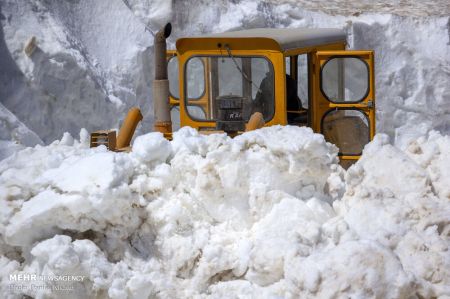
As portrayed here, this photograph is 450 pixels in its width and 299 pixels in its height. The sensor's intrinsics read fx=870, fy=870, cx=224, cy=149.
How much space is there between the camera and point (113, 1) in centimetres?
1091

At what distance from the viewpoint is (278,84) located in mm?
6367

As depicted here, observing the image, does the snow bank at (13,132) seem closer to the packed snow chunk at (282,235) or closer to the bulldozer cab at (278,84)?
the bulldozer cab at (278,84)

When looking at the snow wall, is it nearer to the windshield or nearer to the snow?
the windshield

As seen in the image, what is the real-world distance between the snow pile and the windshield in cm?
112

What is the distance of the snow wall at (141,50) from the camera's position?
984 centimetres

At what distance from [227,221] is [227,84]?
1907 mm

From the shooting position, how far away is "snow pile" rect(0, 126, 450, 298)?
4.53m

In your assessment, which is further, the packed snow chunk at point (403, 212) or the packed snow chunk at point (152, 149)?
the packed snow chunk at point (152, 149)

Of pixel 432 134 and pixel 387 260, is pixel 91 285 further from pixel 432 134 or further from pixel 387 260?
pixel 432 134

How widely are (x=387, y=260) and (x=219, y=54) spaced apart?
2591 millimetres

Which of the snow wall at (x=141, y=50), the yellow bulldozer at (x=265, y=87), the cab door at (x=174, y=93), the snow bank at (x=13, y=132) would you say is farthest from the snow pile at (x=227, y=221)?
the snow wall at (x=141, y=50)

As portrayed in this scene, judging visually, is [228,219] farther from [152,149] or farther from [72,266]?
[72,266]

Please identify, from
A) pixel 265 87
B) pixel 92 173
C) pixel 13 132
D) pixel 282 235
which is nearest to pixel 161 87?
pixel 265 87

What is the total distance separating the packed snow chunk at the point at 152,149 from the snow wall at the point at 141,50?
4.83 metres
